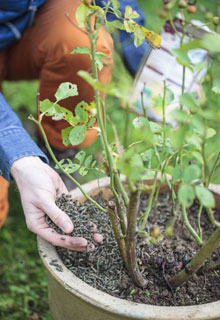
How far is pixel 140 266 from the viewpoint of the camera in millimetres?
989

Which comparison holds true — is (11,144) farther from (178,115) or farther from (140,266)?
(178,115)

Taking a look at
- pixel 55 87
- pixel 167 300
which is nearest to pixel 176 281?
pixel 167 300

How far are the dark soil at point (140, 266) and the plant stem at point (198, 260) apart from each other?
30 millimetres

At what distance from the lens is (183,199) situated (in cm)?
61

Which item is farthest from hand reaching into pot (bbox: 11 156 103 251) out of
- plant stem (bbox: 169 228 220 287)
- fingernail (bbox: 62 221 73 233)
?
plant stem (bbox: 169 228 220 287)

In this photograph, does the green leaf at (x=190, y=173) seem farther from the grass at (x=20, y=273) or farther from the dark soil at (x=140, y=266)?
the grass at (x=20, y=273)

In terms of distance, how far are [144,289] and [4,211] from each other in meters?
0.73

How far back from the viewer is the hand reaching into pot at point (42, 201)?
37.8 inches

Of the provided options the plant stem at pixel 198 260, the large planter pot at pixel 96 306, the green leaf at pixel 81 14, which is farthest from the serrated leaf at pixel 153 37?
the large planter pot at pixel 96 306

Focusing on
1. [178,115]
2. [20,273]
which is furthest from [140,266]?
[20,273]

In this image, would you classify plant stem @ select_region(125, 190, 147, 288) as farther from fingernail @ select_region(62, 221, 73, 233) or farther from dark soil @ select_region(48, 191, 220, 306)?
fingernail @ select_region(62, 221, 73, 233)

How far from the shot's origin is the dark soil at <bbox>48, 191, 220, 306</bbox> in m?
0.92

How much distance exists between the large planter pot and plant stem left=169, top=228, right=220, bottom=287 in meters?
0.09

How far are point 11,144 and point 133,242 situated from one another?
45 cm
